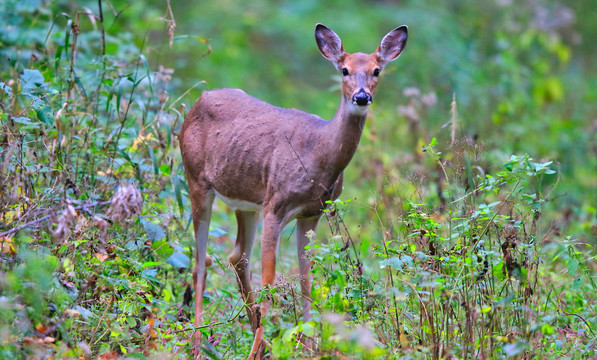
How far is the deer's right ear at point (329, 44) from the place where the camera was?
17.6 feet

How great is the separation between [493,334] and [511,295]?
0.78 ft

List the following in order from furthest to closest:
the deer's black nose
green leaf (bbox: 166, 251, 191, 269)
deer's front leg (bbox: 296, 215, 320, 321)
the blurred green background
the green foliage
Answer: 1. the blurred green background
2. green leaf (bbox: 166, 251, 191, 269)
3. deer's front leg (bbox: 296, 215, 320, 321)
4. the deer's black nose
5. the green foliage

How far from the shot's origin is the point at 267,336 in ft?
17.6

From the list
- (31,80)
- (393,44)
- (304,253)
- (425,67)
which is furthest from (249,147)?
(425,67)

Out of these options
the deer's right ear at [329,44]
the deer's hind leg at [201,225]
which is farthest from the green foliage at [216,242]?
the deer's right ear at [329,44]

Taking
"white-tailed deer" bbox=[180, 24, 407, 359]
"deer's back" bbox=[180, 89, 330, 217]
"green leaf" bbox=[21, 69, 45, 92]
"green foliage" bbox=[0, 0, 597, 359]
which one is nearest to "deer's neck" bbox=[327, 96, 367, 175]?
"white-tailed deer" bbox=[180, 24, 407, 359]

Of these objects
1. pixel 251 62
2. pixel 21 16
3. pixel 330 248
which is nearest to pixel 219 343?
pixel 330 248

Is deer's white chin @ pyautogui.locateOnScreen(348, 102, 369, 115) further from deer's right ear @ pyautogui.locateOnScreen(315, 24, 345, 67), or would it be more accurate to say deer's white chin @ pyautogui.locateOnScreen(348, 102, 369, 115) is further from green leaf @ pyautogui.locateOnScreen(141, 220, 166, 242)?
green leaf @ pyautogui.locateOnScreen(141, 220, 166, 242)

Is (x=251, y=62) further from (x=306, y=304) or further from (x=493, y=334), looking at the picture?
(x=493, y=334)

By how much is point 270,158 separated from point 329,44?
932 millimetres

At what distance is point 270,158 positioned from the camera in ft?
17.3

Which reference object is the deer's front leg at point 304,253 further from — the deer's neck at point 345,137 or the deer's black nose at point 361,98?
the deer's black nose at point 361,98

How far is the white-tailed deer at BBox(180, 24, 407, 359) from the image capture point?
16.5ft

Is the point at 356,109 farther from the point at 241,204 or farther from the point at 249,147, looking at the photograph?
the point at 241,204
